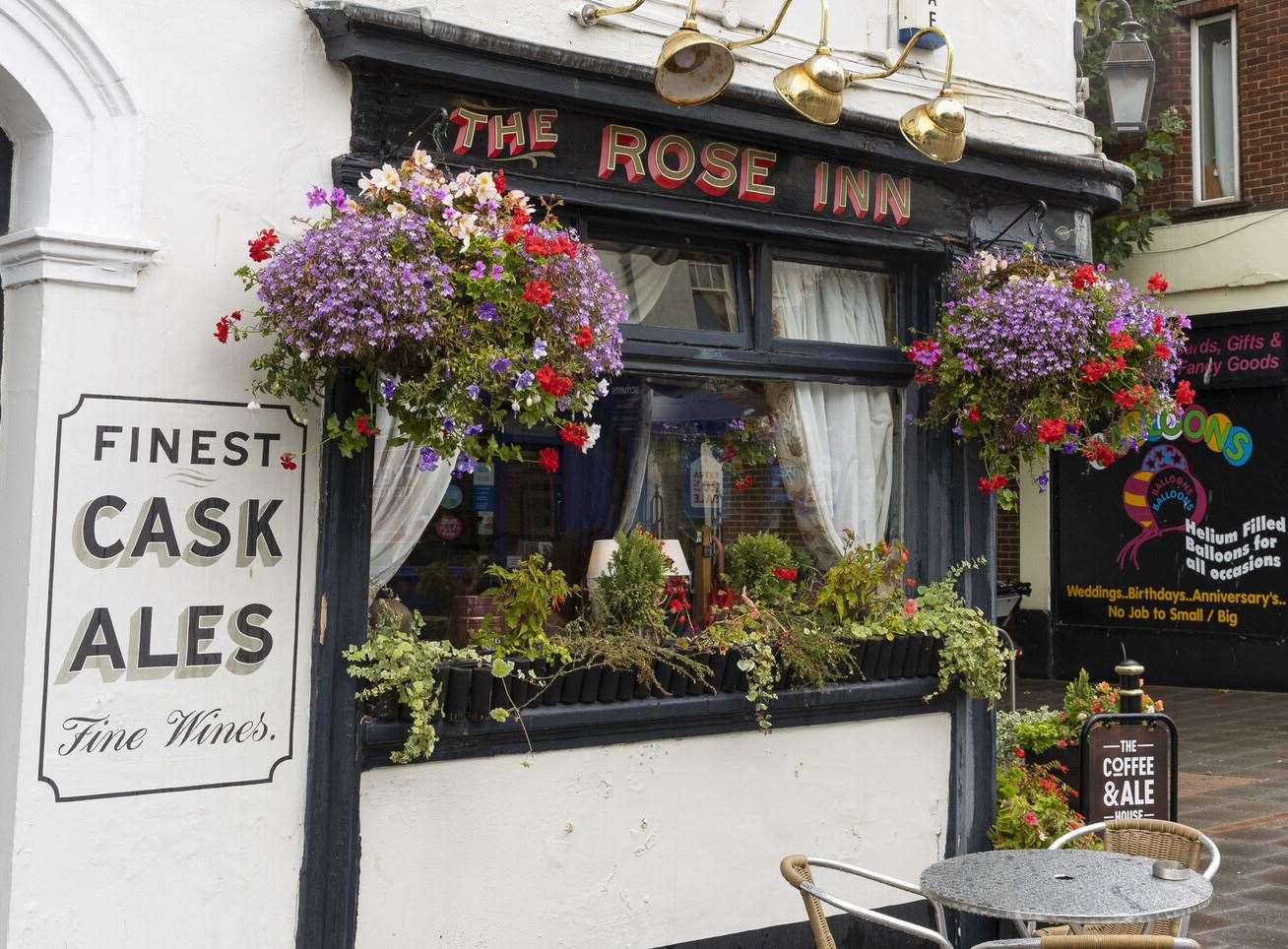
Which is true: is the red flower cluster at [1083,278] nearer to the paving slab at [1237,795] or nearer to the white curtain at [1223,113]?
the paving slab at [1237,795]

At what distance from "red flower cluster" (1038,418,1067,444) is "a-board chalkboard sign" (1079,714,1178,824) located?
128 centimetres

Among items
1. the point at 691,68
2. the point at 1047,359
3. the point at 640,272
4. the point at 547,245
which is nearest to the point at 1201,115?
the point at 1047,359

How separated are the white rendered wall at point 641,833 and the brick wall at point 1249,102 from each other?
9.63 m

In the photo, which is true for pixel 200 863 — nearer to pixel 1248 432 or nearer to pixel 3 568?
pixel 3 568

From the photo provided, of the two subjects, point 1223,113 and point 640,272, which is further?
point 1223,113

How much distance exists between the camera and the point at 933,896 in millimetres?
4184

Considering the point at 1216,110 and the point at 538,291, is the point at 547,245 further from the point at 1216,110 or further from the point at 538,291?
the point at 1216,110

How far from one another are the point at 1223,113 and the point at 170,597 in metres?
13.1

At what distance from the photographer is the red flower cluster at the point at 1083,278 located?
6.18 metres

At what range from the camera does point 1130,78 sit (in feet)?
31.1

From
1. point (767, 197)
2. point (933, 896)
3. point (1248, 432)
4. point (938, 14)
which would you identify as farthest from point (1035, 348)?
point (1248, 432)

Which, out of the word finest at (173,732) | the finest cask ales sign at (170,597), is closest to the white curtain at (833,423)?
the finest cask ales sign at (170,597)

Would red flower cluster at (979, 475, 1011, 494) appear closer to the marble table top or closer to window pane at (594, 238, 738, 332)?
window pane at (594, 238, 738, 332)

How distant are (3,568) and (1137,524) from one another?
12.8m
